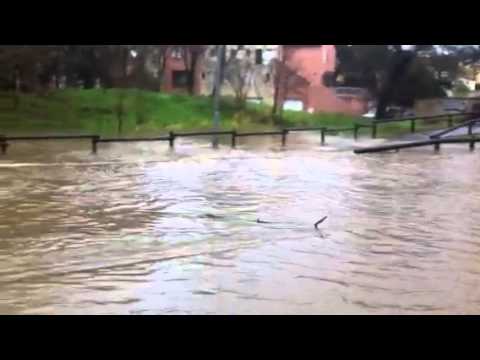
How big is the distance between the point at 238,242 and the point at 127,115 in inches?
1173

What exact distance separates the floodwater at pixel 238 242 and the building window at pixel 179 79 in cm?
3518

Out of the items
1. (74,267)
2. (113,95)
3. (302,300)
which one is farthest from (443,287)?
(113,95)

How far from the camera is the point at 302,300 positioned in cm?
580

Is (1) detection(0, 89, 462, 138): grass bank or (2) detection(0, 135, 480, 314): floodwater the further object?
(1) detection(0, 89, 462, 138): grass bank

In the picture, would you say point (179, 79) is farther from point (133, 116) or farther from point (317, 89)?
point (133, 116)

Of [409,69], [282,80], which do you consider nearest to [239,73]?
[282,80]

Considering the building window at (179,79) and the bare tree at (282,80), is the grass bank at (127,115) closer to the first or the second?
the bare tree at (282,80)

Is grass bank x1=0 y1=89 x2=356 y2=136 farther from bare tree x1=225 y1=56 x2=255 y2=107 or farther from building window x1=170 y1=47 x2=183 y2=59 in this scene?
building window x1=170 y1=47 x2=183 y2=59

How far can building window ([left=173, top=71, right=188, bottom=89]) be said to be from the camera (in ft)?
167

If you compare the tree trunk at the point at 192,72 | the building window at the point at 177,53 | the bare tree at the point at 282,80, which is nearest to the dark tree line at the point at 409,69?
the bare tree at the point at 282,80

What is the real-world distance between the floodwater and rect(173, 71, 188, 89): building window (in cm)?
3518

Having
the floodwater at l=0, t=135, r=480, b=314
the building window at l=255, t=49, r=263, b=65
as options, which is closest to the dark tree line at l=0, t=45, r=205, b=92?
the building window at l=255, t=49, r=263, b=65

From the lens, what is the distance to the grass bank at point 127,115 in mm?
33219

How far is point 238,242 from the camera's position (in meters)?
8.05
